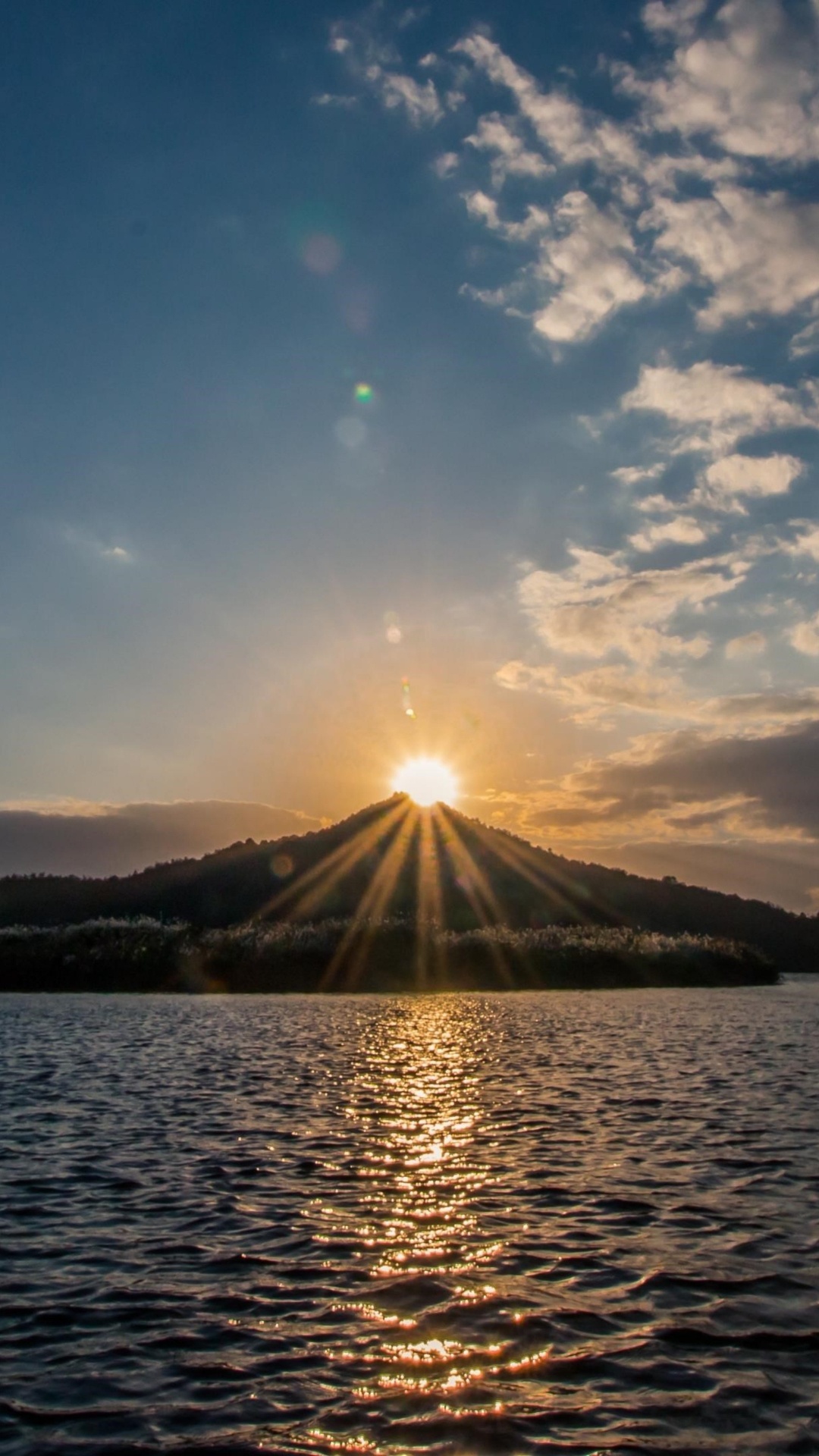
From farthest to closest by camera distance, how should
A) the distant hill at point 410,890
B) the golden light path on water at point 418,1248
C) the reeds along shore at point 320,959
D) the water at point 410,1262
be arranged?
the distant hill at point 410,890, the reeds along shore at point 320,959, the golden light path on water at point 418,1248, the water at point 410,1262

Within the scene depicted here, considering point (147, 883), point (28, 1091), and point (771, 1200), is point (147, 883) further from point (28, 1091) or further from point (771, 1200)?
point (771, 1200)

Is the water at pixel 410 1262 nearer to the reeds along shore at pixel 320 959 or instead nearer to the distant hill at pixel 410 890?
the reeds along shore at pixel 320 959

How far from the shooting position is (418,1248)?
1341 centimetres

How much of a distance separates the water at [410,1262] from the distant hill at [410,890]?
94.7 meters

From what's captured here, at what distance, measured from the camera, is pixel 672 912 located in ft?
482

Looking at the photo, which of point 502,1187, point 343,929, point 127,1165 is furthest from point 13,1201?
point 343,929

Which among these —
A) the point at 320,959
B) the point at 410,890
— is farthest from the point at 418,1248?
the point at 410,890

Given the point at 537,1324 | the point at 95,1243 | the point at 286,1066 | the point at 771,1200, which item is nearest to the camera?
the point at 537,1324

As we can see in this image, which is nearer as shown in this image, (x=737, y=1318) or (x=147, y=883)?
(x=737, y=1318)

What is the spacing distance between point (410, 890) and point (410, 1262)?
407 feet

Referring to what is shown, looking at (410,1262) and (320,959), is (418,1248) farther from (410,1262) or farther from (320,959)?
(320,959)

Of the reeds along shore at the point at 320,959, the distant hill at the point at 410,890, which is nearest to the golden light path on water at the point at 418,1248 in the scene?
the reeds along shore at the point at 320,959

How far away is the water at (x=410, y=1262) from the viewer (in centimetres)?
882

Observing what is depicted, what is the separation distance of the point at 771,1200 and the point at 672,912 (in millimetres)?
135883
